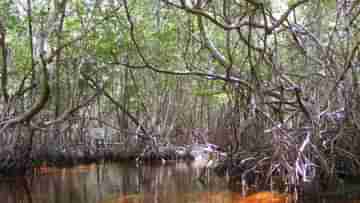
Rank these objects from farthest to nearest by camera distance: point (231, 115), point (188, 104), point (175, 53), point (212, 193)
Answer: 1. point (188, 104)
2. point (175, 53)
3. point (231, 115)
4. point (212, 193)

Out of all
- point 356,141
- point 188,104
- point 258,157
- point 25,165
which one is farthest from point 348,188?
point 188,104

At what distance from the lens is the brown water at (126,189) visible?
624cm

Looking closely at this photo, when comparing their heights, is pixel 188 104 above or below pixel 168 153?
above

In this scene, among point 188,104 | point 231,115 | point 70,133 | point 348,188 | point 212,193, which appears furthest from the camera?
point 188,104

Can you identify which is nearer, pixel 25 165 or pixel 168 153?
pixel 25 165

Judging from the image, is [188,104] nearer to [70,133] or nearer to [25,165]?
[70,133]

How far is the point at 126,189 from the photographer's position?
736 centimetres

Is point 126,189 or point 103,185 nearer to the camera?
point 126,189

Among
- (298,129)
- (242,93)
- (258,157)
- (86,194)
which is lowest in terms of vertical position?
(86,194)

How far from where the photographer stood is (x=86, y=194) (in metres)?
7.00

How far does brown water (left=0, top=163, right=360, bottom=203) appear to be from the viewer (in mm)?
6242

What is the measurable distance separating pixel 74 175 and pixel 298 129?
533 centimetres

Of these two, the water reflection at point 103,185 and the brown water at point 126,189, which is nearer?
the brown water at point 126,189

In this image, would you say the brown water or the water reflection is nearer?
the brown water
